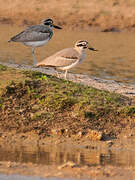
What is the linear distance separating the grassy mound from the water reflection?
2.37ft

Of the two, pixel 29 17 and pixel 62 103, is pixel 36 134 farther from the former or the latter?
pixel 29 17

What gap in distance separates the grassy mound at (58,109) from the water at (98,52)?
5.06m

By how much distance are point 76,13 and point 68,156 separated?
1895 centimetres

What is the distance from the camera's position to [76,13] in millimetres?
25281

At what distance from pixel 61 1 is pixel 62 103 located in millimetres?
18179

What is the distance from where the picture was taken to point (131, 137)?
25.8 feet

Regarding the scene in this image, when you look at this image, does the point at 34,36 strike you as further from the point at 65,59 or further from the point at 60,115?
the point at 60,115

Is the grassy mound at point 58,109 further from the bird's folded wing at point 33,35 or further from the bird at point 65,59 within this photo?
the bird's folded wing at point 33,35

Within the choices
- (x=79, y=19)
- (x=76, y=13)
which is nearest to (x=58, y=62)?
(x=79, y=19)

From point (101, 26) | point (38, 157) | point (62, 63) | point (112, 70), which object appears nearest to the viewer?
point (38, 157)

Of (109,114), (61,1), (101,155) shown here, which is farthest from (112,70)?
(61,1)

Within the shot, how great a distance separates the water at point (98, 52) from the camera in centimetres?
1480

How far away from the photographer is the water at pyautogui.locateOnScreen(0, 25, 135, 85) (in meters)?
14.8

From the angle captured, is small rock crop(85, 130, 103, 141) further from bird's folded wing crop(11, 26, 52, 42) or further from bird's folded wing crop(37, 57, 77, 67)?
bird's folded wing crop(11, 26, 52, 42)
